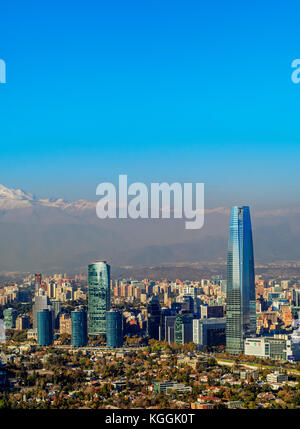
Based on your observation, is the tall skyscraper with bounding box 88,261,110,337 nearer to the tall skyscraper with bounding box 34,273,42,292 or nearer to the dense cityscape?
the dense cityscape

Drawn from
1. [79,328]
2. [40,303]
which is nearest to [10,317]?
[40,303]

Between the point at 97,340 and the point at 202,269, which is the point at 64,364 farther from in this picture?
the point at 202,269

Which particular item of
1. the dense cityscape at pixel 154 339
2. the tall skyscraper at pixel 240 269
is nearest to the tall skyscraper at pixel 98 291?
the dense cityscape at pixel 154 339

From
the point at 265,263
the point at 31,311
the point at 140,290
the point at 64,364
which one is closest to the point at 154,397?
the point at 64,364

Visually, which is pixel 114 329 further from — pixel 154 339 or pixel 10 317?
pixel 10 317

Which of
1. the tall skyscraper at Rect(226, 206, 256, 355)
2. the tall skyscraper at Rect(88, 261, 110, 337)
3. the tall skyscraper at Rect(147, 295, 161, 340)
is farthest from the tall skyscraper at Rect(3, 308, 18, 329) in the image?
the tall skyscraper at Rect(226, 206, 256, 355)

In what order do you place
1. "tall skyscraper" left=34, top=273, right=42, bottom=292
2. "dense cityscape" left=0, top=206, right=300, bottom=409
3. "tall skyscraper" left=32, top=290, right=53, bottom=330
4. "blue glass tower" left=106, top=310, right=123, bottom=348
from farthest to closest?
"tall skyscraper" left=34, top=273, right=42, bottom=292 < "tall skyscraper" left=32, top=290, right=53, bottom=330 < "blue glass tower" left=106, top=310, right=123, bottom=348 < "dense cityscape" left=0, top=206, right=300, bottom=409
